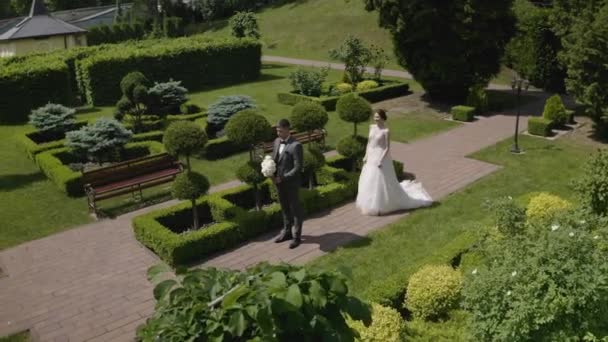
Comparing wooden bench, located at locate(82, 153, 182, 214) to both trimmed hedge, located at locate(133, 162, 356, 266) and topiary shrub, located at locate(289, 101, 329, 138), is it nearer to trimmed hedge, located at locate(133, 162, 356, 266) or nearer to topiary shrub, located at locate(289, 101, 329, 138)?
trimmed hedge, located at locate(133, 162, 356, 266)

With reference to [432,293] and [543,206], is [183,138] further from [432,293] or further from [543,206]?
[543,206]

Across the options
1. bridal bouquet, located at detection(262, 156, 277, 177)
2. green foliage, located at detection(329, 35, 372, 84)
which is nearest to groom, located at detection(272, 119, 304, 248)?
bridal bouquet, located at detection(262, 156, 277, 177)

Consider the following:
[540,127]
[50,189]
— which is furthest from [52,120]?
[540,127]

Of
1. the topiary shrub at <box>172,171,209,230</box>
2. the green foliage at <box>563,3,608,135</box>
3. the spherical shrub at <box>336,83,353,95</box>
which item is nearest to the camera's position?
the topiary shrub at <box>172,171,209,230</box>

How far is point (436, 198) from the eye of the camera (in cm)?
1182

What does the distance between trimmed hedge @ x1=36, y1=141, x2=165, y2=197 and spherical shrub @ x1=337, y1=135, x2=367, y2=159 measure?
5.74 m

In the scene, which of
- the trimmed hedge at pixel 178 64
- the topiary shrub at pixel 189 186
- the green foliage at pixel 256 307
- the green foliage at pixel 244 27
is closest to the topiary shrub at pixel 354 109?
the topiary shrub at pixel 189 186

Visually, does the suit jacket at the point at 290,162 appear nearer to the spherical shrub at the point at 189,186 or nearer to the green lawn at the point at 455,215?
the green lawn at the point at 455,215

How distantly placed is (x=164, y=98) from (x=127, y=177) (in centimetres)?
785

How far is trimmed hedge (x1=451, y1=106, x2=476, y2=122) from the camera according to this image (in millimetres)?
18922

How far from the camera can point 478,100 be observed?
64.9ft

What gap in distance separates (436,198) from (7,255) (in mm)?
8652

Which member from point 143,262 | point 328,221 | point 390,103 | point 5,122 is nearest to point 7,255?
point 143,262

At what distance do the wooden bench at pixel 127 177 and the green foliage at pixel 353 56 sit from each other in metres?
13.0
